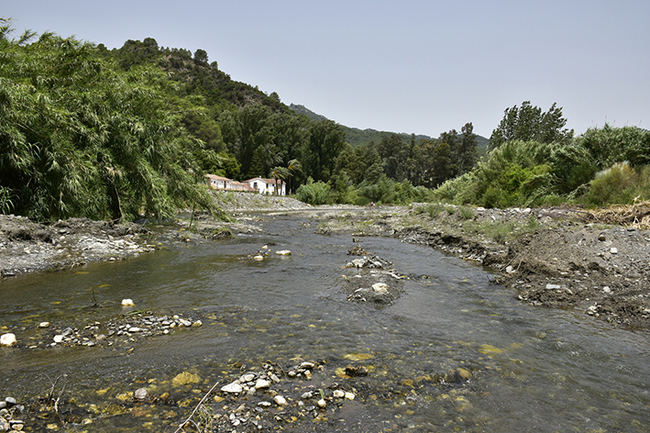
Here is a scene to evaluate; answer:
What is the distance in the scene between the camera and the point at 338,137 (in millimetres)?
78250

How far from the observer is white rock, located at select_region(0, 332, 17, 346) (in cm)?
461

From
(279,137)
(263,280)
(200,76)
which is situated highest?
(200,76)

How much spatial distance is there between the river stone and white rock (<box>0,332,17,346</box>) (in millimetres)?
2395

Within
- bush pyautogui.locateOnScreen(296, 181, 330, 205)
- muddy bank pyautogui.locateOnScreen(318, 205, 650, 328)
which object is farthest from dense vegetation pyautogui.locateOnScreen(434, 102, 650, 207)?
bush pyautogui.locateOnScreen(296, 181, 330, 205)

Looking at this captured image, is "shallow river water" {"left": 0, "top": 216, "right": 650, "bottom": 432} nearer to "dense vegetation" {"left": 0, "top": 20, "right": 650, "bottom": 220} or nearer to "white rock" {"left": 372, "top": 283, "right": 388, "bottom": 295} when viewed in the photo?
"white rock" {"left": 372, "top": 283, "right": 388, "bottom": 295}

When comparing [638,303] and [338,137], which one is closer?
[638,303]

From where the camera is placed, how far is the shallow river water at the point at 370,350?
11.4 ft

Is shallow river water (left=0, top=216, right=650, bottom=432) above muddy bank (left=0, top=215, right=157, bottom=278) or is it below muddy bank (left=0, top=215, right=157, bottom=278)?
below

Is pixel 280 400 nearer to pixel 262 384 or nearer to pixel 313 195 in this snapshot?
pixel 262 384

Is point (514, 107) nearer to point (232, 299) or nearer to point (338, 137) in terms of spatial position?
point (338, 137)

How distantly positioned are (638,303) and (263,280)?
24.1 ft

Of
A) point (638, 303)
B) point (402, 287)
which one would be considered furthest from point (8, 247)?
point (638, 303)

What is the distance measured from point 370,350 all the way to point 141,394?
9.11 feet

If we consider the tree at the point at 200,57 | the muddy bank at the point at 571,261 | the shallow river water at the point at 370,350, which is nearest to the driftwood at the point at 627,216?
the muddy bank at the point at 571,261
